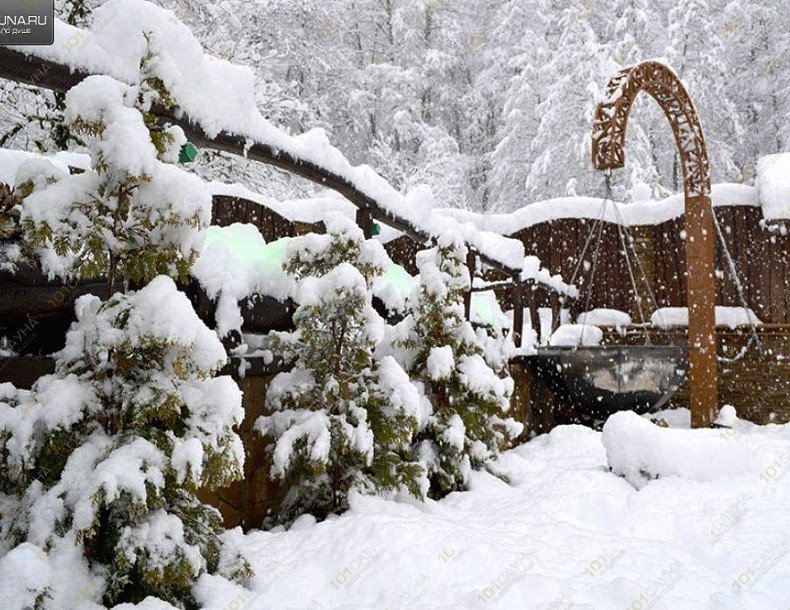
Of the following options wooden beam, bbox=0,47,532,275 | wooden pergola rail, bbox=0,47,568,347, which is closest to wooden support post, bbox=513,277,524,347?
wooden pergola rail, bbox=0,47,568,347

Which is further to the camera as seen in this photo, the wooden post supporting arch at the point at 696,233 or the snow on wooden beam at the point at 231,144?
the wooden post supporting arch at the point at 696,233

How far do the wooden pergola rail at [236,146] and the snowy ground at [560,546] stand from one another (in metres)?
1.89

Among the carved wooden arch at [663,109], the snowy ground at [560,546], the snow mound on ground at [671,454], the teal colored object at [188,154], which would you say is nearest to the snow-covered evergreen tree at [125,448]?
the snowy ground at [560,546]

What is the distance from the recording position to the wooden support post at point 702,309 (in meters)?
6.16

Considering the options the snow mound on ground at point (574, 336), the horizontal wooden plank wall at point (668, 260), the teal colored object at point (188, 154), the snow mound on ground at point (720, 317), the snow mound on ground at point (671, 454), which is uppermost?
the teal colored object at point (188, 154)

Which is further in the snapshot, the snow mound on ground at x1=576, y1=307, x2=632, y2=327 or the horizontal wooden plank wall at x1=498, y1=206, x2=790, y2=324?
the snow mound on ground at x1=576, y1=307, x2=632, y2=327

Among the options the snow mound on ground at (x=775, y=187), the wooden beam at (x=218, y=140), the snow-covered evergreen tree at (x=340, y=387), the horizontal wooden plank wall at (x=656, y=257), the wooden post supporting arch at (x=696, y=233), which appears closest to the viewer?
the wooden beam at (x=218, y=140)

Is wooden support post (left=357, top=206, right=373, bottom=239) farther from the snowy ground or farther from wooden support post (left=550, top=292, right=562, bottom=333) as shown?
wooden support post (left=550, top=292, right=562, bottom=333)

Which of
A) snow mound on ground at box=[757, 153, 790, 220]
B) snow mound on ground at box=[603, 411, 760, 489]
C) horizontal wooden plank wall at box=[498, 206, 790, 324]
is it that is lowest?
snow mound on ground at box=[603, 411, 760, 489]

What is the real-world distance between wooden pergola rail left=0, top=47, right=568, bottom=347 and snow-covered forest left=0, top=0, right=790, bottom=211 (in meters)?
9.85

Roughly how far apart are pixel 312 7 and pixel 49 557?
1412 cm

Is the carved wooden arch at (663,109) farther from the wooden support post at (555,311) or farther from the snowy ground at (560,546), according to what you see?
the wooden support post at (555,311)

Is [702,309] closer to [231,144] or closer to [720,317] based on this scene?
[720,317]

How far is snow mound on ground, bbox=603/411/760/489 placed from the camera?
4695 mm
